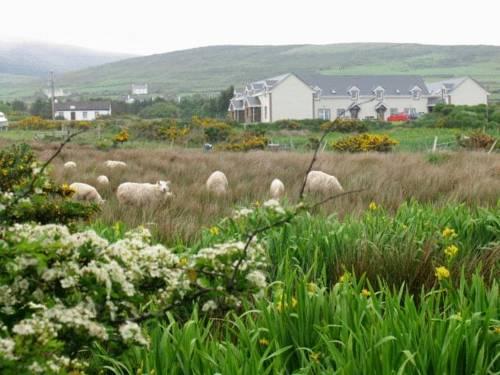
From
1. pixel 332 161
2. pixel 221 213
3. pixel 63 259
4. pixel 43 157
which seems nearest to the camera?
pixel 63 259

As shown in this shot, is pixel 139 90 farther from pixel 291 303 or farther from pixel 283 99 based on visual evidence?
pixel 291 303

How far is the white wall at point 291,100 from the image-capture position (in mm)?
82125

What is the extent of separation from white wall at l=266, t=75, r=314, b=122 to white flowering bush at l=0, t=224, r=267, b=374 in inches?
3120

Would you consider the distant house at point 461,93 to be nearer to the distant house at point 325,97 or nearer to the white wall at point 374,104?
the white wall at point 374,104

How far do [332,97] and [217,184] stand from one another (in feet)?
243

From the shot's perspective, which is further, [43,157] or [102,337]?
[43,157]

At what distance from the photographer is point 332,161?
1847 centimetres


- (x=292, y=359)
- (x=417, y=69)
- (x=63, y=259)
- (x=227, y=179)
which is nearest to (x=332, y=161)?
(x=227, y=179)

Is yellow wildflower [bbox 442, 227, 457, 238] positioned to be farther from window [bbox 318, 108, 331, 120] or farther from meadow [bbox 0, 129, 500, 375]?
window [bbox 318, 108, 331, 120]

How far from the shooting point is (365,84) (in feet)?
295

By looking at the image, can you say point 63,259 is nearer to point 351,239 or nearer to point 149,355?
point 149,355

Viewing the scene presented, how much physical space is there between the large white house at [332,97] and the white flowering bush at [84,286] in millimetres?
79342

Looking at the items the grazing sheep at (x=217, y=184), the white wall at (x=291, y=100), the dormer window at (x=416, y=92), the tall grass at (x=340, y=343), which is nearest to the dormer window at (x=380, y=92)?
the dormer window at (x=416, y=92)

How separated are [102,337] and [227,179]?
45.3ft
